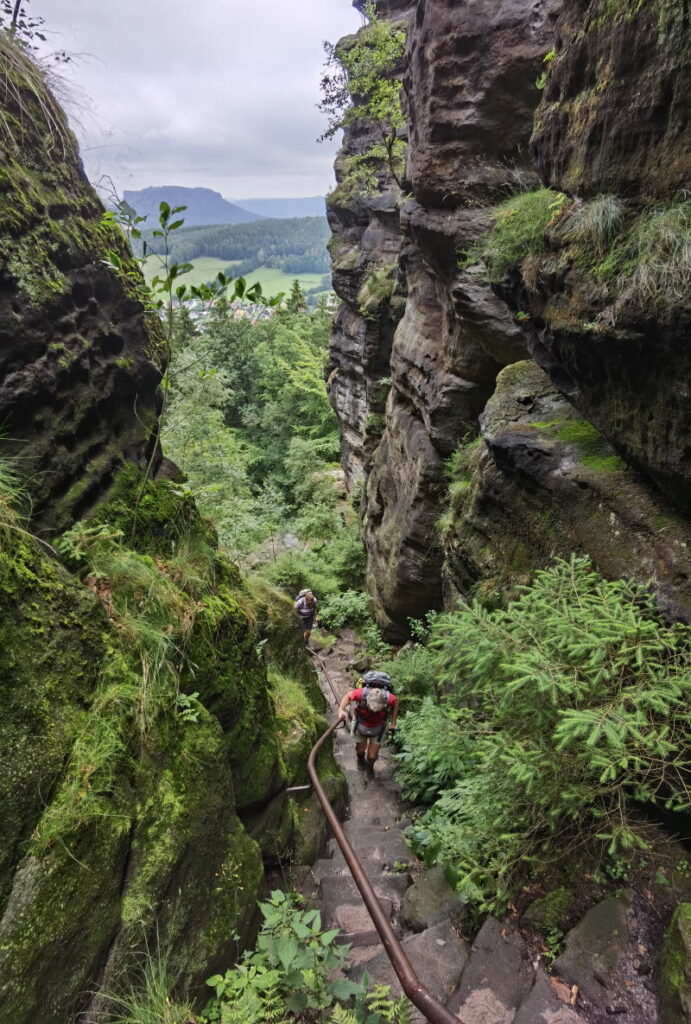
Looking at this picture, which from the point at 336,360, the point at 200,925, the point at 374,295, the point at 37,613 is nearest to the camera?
the point at 37,613

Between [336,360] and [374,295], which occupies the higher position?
[374,295]

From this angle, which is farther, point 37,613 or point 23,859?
point 37,613

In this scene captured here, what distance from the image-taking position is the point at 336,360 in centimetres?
2403

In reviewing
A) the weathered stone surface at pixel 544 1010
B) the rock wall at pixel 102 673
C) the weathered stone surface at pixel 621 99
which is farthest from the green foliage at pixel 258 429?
the weathered stone surface at pixel 544 1010

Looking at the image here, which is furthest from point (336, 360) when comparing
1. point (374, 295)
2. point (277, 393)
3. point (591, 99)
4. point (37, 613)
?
point (37, 613)

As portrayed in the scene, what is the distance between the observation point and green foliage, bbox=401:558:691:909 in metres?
3.32

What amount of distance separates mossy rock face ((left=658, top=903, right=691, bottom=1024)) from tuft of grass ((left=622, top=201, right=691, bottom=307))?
172 inches

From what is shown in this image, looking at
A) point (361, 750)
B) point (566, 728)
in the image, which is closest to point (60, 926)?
point (566, 728)

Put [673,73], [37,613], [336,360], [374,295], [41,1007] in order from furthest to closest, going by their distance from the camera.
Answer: [336,360] → [374,295] → [673,73] → [37,613] → [41,1007]

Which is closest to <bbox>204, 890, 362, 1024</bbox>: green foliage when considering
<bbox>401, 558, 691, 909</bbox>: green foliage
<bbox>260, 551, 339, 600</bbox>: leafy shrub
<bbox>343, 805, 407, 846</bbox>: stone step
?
<bbox>401, 558, 691, 909</bbox>: green foliage

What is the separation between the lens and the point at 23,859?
305cm

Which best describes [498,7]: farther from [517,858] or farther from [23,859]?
[23,859]

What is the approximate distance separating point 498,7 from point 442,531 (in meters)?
9.23

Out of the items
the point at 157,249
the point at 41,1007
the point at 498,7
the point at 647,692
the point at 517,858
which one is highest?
the point at 498,7
